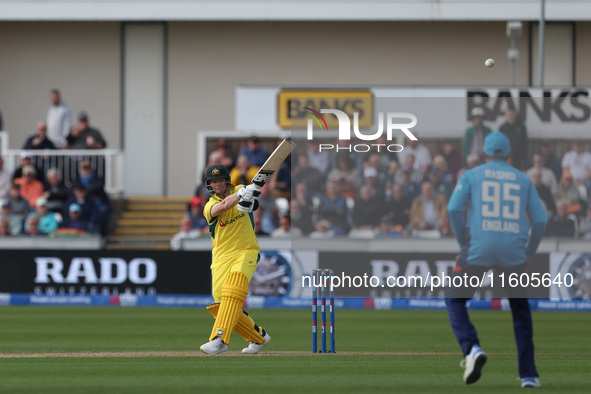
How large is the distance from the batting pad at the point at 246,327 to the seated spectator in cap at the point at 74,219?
1198 centimetres

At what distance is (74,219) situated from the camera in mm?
23031

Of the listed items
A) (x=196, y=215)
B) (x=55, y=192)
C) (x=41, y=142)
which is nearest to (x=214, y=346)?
(x=196, y=215)

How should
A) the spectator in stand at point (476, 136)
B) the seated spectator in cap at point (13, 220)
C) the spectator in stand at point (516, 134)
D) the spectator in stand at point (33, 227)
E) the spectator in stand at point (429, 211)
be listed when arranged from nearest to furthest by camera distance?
1. the spectator in stand at point (476, 136)
2. the spectator in stand at point (516, 134)
3. the spectator in stand at point (429, 211)
4. the spectator in stand at point (33, 227)
5. the seated spectator in cap at point (13, 220)

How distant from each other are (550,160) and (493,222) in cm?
864

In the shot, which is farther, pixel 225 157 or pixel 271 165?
pixel 225 157

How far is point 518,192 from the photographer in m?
8.82

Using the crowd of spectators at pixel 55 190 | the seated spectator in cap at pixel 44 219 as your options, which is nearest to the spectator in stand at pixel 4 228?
the crowd of spectators at pixel 55 190

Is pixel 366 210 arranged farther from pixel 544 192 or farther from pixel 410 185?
pixel 544 192

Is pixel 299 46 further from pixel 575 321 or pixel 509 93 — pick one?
pixel 575 321

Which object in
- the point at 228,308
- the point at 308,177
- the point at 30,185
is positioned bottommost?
the point at 228,308

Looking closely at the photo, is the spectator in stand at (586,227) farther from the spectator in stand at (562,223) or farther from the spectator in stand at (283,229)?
the spectator in stand at (283,229)

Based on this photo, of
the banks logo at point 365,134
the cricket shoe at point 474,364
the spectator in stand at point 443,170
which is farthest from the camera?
the spectator in stand at point 443,170

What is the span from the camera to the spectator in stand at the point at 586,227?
17.8 m

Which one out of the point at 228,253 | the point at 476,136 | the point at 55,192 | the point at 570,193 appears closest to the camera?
the point at 228,253
